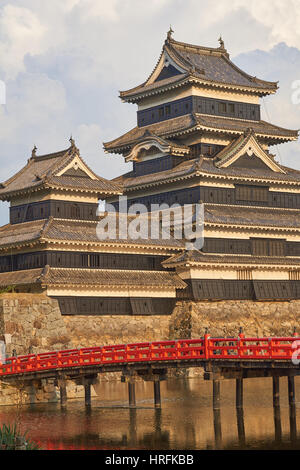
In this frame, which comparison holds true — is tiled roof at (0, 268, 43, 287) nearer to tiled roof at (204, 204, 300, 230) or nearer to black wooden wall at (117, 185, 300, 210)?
tiled roof at (204, 204, 300, 230)

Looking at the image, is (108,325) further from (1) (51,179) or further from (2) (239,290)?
(2) (239,290)

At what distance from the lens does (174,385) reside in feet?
205

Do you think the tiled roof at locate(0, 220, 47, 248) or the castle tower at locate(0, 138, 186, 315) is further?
the tiled roof at locate(0, 220, 47, 248)

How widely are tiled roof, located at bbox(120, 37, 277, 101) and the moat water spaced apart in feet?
97.5

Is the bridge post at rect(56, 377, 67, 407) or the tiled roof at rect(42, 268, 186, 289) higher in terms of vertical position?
the tiled roof at rect(42, 268, 186, 289)

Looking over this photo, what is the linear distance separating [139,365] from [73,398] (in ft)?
26.7

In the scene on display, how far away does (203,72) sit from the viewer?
78125mm

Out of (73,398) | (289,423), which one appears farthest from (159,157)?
(289,423)

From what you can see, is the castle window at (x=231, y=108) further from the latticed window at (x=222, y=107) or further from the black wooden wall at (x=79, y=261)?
the black wooden wall at (x=79, y=261)

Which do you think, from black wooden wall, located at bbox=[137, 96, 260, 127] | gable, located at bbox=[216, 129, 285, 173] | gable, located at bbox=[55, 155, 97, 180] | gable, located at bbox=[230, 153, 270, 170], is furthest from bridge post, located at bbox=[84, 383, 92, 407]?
black wooden wall, located at bbox=[137, 96, 260, 127]

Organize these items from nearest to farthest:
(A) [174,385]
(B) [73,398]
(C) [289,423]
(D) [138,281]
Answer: (C) [289,423], (B) [73,398], (A) [174,385], (D) [138,281]

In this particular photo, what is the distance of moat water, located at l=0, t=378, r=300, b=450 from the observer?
131 feet
